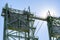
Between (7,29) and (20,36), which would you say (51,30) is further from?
(7,29)

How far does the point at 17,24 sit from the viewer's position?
134ft

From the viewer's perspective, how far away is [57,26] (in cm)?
4412

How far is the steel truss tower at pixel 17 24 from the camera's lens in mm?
39406

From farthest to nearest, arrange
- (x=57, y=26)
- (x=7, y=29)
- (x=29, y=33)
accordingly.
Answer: (x=57, y=26)
(x=29, y=33)
(x=7, y=29)

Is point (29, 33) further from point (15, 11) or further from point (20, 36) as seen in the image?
point (15, 11)

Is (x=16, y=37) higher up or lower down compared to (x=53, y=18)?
lower down

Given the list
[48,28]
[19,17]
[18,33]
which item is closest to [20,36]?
[18,33]

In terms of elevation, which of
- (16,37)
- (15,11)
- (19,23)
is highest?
(15,11)

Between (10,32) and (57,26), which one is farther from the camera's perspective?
(57,26)

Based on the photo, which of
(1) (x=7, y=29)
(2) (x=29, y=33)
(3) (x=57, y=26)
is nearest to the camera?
(1) (x=7, y=29)

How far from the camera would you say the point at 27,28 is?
4097 cm

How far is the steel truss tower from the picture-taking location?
39406 millimetres

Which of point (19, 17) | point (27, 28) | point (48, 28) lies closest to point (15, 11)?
point (19, 17)

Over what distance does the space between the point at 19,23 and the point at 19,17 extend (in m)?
1.30
